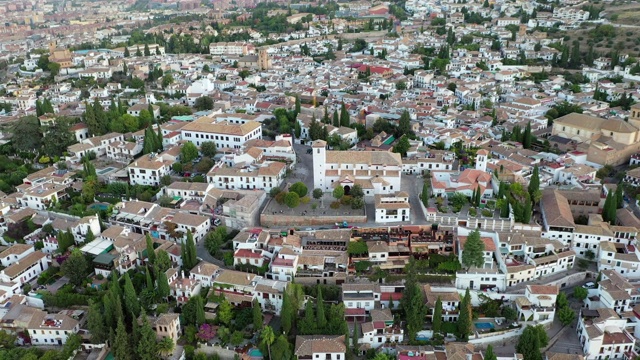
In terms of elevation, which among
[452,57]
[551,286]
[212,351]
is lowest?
[212,351]

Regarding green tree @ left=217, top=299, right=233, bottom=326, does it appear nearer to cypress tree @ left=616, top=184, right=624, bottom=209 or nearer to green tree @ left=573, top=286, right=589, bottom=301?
green tree @ left=573, top=286, right=589, bottom=301

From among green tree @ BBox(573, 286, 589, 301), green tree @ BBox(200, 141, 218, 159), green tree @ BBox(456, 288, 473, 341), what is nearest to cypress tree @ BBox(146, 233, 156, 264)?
green tree @ BBox(200, 141, 218, 159)

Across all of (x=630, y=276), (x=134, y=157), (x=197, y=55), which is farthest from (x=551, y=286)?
(x=197, y=55)

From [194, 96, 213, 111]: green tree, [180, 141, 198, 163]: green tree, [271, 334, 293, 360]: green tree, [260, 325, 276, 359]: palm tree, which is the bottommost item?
[271, 334, 293, 360]: green tree

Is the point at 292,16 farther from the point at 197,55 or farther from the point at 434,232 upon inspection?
the point at 434,232

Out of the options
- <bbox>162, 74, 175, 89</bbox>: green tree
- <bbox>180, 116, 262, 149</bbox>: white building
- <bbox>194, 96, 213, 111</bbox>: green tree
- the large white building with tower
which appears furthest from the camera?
<bbox>162, 74, 175, 89</bbox>: green tree

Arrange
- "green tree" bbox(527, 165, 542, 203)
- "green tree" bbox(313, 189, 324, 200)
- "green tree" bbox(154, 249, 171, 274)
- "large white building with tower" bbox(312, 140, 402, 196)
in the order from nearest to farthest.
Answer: "green tree" bbox(154, 249, 171, 274) < "green tree" bbox(527, 165, 542, 203) < "green tree" bbox(313, 189, 324, 200) < "large white building with tower" bbox(312, 140, 402, 196)

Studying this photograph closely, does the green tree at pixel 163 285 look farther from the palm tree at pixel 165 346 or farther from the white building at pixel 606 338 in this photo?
the white building at pixel 606 338

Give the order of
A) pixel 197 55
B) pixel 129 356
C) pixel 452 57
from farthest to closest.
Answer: pixel 197 55 < pixel 452 57 < pixel 129 356
